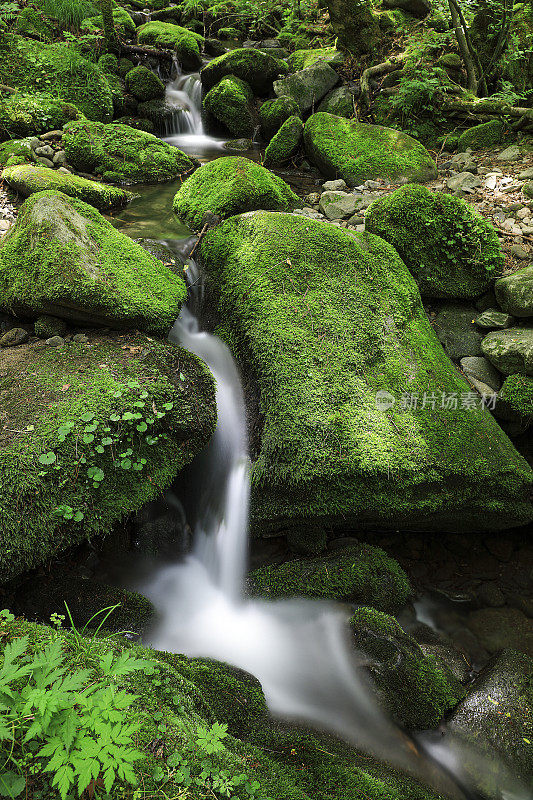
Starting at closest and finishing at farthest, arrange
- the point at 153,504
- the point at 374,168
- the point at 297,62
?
1. the point at 153,504
2. the point at 374,168
3. the point at 297,62

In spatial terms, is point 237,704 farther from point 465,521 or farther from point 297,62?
point 297,62

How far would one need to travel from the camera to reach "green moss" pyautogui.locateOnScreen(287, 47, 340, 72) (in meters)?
9.73

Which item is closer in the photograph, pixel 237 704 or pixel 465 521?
pixel 237 704

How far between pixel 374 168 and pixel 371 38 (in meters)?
4.71

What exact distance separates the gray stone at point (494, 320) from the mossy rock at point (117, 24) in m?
9.93

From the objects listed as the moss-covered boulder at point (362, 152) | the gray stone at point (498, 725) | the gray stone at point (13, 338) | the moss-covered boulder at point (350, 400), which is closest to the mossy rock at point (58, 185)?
the gray stone at point (13, 338)

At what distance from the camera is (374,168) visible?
677 centimetres

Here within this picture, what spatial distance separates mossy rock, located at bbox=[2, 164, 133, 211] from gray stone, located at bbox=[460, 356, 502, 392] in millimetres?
4548

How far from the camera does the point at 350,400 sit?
3461 mm

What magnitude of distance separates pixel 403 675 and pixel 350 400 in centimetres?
183

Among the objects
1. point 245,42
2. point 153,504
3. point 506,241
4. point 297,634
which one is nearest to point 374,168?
point 506,241

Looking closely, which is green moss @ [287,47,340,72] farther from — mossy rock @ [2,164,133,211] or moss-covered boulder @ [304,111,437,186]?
mossy rock @ [2,164,133,211]

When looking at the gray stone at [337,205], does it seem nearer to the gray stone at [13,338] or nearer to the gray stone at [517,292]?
the gray stone at [517,292]

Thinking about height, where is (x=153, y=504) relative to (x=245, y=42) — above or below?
below
